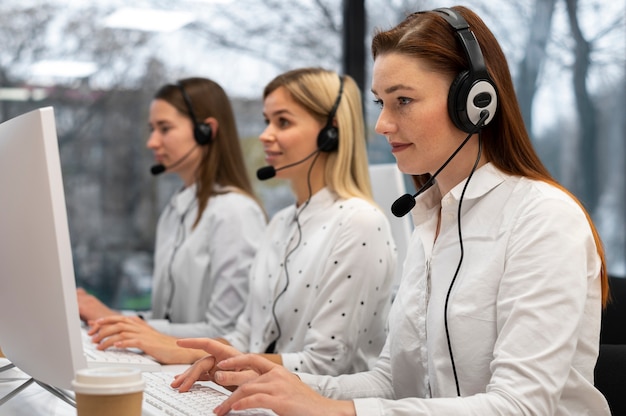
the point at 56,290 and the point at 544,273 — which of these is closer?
the point at 56,290

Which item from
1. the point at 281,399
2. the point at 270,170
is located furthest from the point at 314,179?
Answer: the point at 281,399

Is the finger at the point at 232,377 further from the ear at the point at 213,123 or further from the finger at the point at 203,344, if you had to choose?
the ear at the point at 213,123

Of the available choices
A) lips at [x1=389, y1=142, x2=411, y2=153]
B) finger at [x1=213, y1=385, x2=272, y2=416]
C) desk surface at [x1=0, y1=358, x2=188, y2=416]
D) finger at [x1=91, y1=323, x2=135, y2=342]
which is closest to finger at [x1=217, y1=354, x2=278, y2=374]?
finger at [x1=213, y1=385, x2=272, y2=416]

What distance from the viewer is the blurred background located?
10.0ft

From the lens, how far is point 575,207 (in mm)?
1204

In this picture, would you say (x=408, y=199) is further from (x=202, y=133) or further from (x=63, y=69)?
(x=63, y=69)

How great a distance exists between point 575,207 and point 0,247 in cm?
87

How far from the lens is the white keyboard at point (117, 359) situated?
1.47 m

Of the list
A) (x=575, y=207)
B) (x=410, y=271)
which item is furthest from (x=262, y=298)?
(x=575, y=207)

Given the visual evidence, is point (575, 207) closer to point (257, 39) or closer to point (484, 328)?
A: point (484, 328)

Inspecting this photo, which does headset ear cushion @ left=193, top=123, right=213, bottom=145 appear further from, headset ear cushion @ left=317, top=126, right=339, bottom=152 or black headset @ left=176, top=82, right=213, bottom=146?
headset ear cushion @ left=317, top=126, right=339, bottom=152

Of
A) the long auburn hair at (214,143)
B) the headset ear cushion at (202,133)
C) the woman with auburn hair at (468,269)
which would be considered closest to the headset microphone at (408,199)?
the woman with auburn hair at (468,269)

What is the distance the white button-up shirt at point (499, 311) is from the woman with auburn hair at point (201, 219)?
0.91 metres

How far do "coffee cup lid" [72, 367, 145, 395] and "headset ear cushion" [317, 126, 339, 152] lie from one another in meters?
1.22
